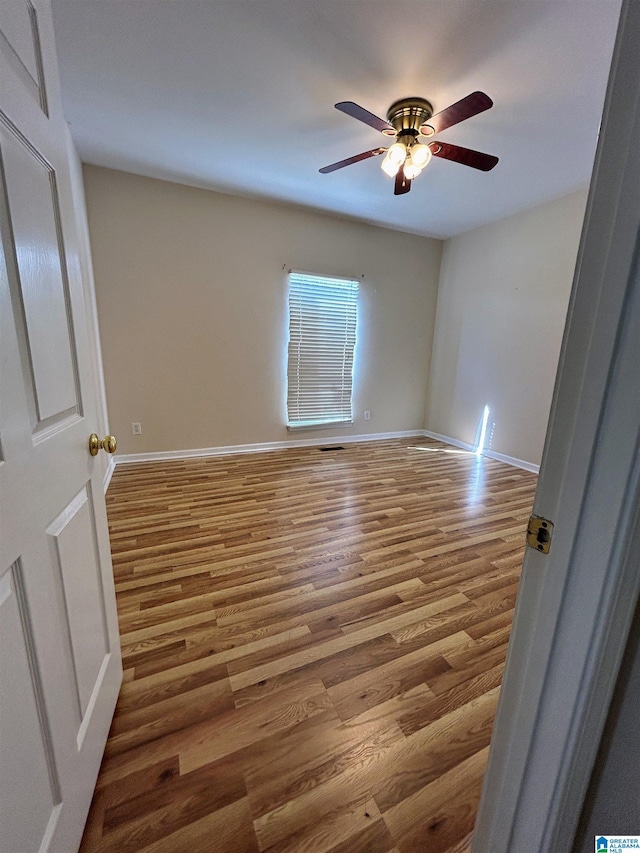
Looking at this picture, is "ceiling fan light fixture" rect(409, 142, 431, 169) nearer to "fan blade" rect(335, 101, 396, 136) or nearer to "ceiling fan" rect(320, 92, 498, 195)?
"ceiling fan" rect(320, 92, 498, 195)

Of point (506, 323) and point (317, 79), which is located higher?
point (317, 79)

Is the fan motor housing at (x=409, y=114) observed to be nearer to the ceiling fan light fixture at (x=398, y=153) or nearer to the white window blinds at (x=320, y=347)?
the ceiling fan light fixture at (x=398, y=153)

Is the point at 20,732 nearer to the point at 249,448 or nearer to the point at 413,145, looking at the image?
the point at 413,145

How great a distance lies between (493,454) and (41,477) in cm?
436

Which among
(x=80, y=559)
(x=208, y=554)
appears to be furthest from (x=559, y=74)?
(x=208, y=554)

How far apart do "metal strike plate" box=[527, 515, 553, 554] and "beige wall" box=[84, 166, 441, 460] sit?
354 cm

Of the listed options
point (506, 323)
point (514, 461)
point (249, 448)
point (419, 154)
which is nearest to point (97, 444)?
point (419, 154)

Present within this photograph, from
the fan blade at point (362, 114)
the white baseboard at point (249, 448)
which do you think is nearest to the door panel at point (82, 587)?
the fan blade at point (362, 114)

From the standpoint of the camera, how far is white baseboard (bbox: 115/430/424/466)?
3512 millimetres

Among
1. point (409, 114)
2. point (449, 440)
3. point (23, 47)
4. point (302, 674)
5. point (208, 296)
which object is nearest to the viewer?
point (23, 47)

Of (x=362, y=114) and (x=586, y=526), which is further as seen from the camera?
(x=362, y=114)

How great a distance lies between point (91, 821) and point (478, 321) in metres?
4.82

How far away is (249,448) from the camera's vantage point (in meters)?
4.00

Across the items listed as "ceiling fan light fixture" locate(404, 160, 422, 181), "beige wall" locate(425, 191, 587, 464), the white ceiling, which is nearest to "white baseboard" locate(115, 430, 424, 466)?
"beige wall" locate(425, 191, 587, 464)
